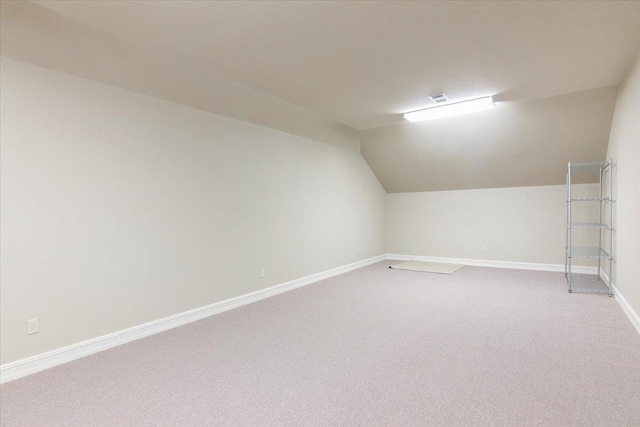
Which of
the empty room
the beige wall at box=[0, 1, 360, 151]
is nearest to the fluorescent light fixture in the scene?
the empty room

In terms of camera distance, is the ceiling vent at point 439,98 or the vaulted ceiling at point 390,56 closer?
the vaulted ceiling at point 390,56

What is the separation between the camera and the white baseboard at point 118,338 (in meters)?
2.36

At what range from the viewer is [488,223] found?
639 centimetres

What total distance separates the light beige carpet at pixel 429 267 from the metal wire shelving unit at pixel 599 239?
1.69 m

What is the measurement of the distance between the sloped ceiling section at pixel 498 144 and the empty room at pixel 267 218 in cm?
5

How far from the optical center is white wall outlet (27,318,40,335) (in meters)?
2.41

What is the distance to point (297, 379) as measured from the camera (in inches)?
89.4

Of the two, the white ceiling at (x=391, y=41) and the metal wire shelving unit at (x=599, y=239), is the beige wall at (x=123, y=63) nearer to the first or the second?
the white ceiling at (x=391, y=41)

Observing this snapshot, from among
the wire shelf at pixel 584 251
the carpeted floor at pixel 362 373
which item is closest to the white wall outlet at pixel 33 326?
the carpeted floor at pixel 362 373

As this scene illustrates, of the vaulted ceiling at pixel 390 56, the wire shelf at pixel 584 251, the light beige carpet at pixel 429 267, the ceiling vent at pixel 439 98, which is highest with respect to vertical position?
the vaulted ceiling at pixel 390 56

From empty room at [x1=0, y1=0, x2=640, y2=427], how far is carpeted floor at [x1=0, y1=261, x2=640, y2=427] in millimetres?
20

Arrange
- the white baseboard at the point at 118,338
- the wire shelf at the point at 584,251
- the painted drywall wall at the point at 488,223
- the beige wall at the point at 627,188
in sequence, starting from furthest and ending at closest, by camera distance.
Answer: the painted drywall wall at the point at 488,223, the wire shelf at the point at 584,251, the beige wall at the point at 627,188, the white baseboard at the point at 118,338

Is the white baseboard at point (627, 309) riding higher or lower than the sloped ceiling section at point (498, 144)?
lower

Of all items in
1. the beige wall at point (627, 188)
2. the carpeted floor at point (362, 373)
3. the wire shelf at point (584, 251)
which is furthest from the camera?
the wire shelf at point (584, 251)
